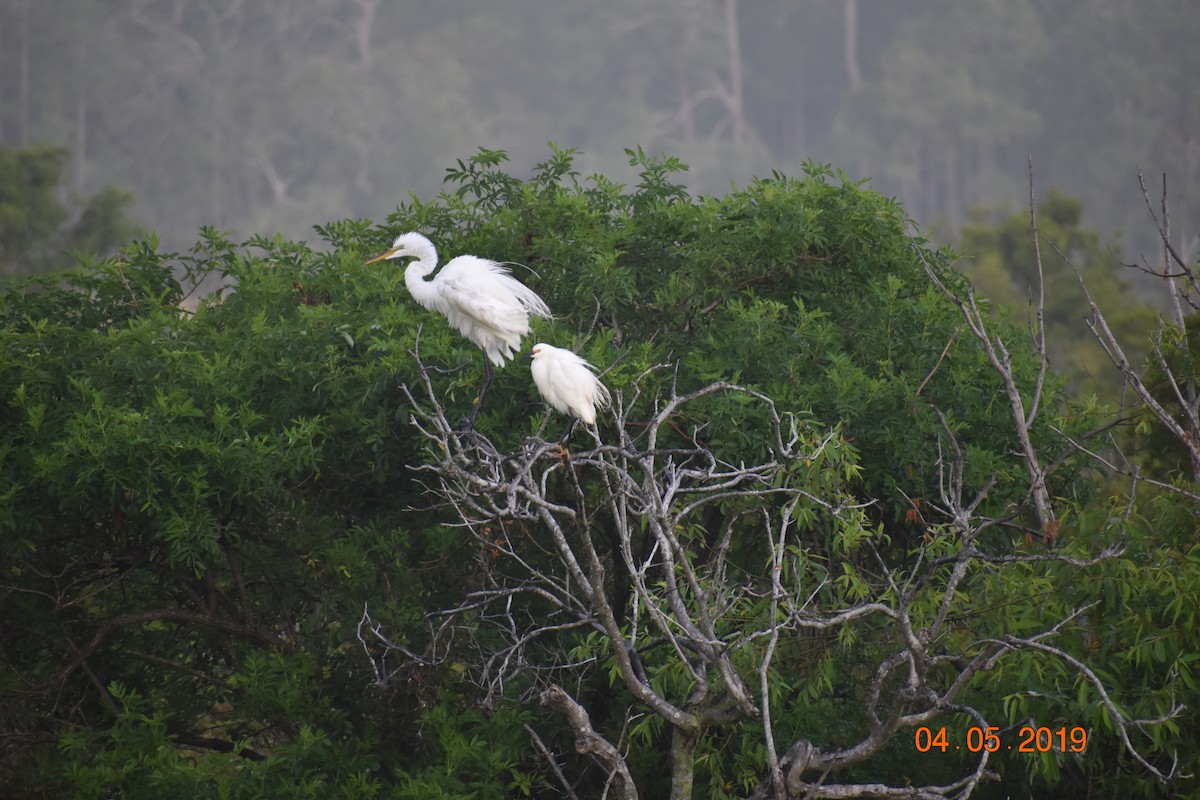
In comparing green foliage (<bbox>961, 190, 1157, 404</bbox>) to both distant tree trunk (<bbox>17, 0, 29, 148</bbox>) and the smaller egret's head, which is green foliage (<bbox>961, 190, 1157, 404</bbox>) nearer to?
the smaller egret's head

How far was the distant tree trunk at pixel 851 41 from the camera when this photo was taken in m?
42.7

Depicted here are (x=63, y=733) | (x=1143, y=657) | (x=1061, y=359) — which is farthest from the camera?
(x=1061, y=359)

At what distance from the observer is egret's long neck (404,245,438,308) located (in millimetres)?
5922

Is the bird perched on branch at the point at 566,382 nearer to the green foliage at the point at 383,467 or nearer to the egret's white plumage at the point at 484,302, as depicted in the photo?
the green foliage at the point at 383,467

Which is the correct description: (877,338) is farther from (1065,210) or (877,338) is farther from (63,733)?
(1065,210)

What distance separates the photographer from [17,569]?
19.7ft

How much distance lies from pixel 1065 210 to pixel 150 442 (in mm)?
17178

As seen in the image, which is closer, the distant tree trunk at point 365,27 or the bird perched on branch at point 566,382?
the bird perched on branch at point 566,382

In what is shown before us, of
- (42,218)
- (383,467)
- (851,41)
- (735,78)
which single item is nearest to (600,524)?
(383,467)

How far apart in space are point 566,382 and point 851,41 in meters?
41.0

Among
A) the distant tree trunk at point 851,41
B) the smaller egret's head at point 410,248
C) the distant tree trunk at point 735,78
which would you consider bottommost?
the smaller egret's head at point 410,248

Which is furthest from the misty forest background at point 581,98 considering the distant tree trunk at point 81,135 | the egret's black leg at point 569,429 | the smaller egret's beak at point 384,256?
the egret's black leg at point 569,429

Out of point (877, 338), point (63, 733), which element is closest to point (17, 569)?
point (63, 733)

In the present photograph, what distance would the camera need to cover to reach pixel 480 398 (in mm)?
5398
